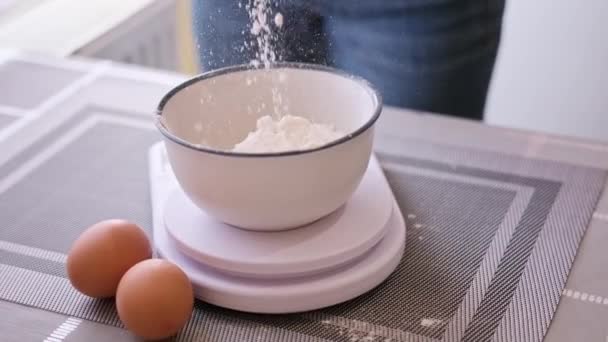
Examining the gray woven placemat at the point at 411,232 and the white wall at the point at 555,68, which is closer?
the gray woven placemat at the point at 411,232

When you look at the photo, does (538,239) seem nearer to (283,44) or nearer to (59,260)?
(283,44)

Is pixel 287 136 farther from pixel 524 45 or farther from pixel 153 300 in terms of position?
pixel 524 45

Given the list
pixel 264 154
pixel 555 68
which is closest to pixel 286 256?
pixel 264 154

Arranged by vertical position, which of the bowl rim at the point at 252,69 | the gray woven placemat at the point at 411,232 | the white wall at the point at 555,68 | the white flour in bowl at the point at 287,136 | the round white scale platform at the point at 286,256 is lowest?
the white wall at the point at 555,68

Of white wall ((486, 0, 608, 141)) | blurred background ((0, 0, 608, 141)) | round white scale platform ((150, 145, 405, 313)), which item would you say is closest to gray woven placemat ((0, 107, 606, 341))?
round white scale platform ((150, 145, 405, 313))

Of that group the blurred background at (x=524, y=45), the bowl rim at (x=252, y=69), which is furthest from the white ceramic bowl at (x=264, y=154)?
the blurred background at (x=524, y=45)

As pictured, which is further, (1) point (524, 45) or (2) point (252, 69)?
(1) point (524, 45)

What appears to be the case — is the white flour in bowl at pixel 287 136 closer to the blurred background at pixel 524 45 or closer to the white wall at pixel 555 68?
the blurred background at pixel 524 45
